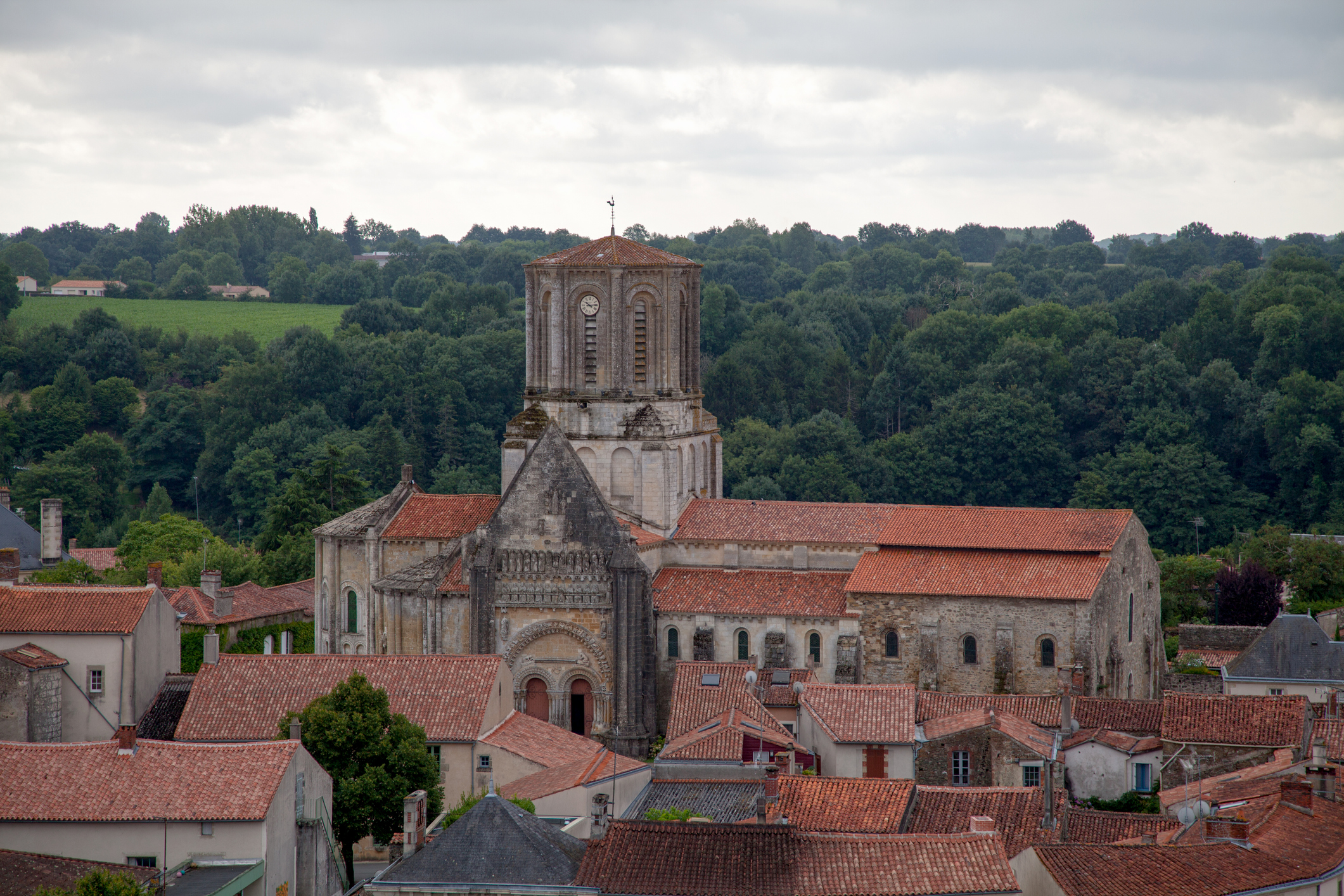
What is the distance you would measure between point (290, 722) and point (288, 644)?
2645 centimetres

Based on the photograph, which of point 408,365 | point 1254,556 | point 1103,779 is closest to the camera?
point 1103,779

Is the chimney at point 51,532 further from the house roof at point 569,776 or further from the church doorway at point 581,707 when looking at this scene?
the house roof at point 569,776

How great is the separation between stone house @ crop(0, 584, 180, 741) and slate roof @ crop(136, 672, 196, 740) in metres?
0.27

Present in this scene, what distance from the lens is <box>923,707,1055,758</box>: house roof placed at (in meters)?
46.0

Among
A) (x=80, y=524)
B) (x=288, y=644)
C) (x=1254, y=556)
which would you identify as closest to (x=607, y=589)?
(x=288, y=644)

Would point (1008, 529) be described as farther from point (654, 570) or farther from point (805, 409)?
point (805, 409)

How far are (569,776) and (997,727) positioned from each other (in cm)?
1129

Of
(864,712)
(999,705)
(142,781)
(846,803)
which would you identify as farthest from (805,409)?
(142,781)

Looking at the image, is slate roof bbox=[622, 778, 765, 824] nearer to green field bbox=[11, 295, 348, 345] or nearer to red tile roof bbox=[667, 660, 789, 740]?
red tile roof bbox=[667, 660, 789, 740]

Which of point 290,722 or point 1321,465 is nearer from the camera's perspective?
point 290,722

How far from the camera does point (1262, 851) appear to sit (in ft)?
112

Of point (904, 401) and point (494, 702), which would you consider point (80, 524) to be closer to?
point (904, 401)

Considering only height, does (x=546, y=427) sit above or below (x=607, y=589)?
above

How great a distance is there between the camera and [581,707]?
55.3 metres
